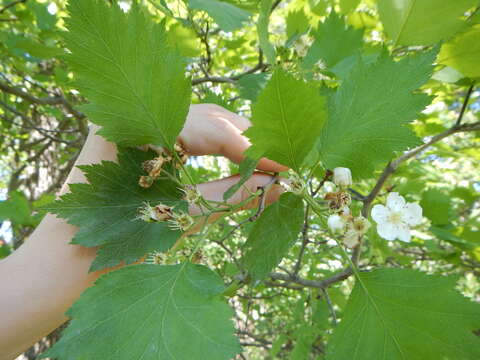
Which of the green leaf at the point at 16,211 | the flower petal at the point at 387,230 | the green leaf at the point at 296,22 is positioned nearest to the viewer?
the flower petal at the point at 387,230

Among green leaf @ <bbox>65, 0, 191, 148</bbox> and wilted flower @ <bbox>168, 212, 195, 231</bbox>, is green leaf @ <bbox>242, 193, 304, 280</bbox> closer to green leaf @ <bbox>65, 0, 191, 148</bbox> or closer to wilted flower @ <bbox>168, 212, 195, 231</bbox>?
wilted flower @ <bbox>168, 212, 195, 231</bbox>

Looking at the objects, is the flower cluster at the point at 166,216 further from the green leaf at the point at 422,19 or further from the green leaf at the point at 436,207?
the green leaf at the point at 436,207

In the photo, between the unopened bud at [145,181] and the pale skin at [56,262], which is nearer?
the unopened bud at [145,181]

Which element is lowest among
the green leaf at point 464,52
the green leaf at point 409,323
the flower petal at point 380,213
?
the green leaf at point 409,323

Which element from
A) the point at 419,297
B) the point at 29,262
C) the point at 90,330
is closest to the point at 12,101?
the point at 29,262

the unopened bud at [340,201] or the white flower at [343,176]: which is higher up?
the white flower at [343,176]

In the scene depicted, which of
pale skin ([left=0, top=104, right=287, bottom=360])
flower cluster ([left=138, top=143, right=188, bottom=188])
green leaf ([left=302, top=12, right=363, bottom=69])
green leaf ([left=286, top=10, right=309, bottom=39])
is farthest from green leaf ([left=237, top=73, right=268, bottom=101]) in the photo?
green leaf ([left=286, top=10, right=309, bottom=39])

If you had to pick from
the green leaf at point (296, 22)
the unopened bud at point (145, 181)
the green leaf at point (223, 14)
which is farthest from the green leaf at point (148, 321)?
the green leaf at point (296, 22)
